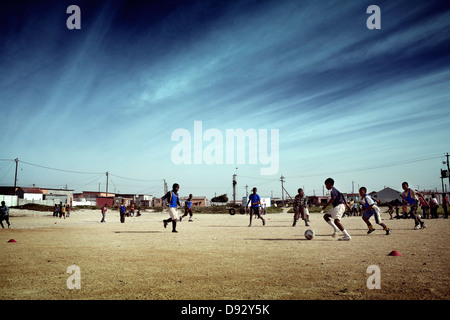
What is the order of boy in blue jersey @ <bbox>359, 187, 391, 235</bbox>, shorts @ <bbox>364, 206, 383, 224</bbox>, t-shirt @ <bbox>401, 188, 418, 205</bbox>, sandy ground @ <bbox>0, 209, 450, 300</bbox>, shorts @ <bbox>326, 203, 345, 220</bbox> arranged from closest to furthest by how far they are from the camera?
sandy ground @ <bbox>0, 209, 450, 300</bbox>
shorts @ <bbox>326, 203, 345, 220</bbox>
shorts @ <bbox>364, 206, 383, 224</bbox>
boy in blue jersey @ <bbox>359, 187, 391, 235</bbox>
t-shirt @ <bbox>401, 188, 418, 205</bbox>

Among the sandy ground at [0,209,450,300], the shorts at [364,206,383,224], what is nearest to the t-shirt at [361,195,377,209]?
the shorts at [364,206,383,224]

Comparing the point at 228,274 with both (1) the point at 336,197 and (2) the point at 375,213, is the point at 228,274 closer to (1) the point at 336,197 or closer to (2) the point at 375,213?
(1) the point at 336,197

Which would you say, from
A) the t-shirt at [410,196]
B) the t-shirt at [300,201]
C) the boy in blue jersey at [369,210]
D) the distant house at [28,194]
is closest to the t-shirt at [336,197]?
the boy in blue jersey at [369,210]

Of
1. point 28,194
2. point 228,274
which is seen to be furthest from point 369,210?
point 28,194

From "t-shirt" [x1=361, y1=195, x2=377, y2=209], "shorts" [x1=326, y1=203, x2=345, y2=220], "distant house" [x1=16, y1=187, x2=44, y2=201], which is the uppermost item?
"t-shirt" [x1=361, y1=195, x2=377, y2=209]

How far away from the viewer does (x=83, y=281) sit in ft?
13.9

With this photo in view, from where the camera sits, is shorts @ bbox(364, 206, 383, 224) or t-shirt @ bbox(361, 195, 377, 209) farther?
t-shirt @ bbox(361, 195, 377, 209)

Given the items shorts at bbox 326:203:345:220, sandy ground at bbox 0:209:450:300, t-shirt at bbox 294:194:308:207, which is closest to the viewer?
sandy ground at bbox 0:209:450:300

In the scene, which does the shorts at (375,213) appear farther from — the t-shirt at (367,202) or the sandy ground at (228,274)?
the sandy ground at (228,274)

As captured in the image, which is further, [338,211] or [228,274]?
[338,211]

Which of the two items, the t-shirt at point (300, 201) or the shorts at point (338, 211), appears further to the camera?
the t-shirt at point (300, 201)

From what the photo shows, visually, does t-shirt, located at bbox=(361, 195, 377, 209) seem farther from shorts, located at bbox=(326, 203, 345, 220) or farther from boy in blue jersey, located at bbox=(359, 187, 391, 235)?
shorts, located at bbox=(326, 203, 345, 220)
